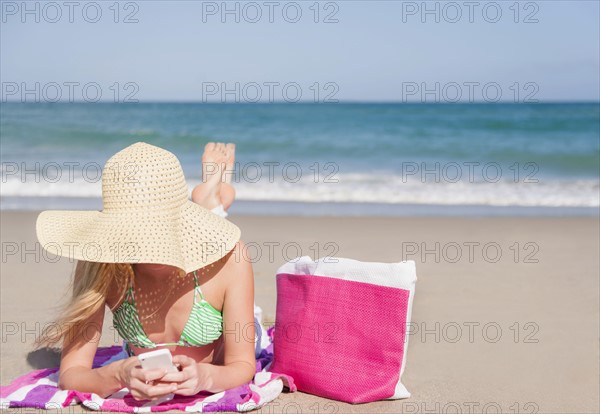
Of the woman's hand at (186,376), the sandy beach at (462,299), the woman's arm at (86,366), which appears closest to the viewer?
the woman's hand at (186,376)

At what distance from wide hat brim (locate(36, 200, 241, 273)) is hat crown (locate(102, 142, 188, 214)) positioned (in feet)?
0.12

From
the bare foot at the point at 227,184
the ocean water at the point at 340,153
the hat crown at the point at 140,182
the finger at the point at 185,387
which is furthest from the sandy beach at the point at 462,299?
the ocean water at the point at 340,153

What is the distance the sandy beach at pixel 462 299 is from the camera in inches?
148

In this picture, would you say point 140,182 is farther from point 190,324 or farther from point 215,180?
point 215,180

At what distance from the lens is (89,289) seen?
3.16 m

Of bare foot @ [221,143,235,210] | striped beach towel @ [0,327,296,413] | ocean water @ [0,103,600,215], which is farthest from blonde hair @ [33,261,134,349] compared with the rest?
ocean water @ [0,103,600,215]

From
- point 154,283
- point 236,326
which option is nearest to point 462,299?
point 236,326

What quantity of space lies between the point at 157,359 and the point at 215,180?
70.2 inches

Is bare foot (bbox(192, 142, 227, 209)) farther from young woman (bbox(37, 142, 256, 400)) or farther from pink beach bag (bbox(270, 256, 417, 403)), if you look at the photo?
young woman (bbox(37, 142, 256, 400))

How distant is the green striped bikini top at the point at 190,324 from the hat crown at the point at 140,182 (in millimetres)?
446

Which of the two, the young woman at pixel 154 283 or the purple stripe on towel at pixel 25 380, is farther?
the purple stripe on towel at pixel 25 380

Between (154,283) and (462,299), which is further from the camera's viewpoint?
(462,299)

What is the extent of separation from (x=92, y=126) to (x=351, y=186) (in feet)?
54.8

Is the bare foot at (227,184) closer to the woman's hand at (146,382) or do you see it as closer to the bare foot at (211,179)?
the bare foot at (211,179)
